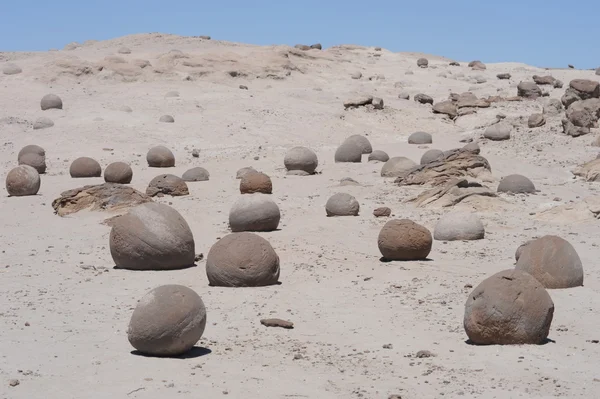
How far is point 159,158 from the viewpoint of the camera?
25328mm

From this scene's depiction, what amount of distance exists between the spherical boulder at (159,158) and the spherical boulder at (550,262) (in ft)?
52.1

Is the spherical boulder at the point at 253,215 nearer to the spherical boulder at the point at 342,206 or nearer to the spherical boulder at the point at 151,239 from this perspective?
the spherical boulder at the point at 342,206

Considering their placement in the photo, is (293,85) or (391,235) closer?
(391,235)

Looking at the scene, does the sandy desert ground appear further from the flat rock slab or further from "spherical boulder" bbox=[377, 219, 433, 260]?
the flat rock slab

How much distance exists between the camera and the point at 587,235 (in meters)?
15.6

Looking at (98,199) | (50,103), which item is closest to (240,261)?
(98,199)

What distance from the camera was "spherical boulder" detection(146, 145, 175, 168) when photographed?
25348mm

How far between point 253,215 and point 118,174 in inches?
287

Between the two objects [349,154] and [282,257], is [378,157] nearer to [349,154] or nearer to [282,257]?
[349,154]

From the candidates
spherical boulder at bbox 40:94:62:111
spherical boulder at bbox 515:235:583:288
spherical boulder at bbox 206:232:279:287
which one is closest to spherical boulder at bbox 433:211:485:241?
spherical boulder at bbox 515:235:583:288

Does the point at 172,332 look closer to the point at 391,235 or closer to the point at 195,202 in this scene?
the point at 391,235

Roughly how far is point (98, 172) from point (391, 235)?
12.2m

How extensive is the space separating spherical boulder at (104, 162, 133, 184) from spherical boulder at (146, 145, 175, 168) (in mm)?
3214

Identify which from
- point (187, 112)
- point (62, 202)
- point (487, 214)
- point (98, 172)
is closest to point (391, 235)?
point (487, 214)
